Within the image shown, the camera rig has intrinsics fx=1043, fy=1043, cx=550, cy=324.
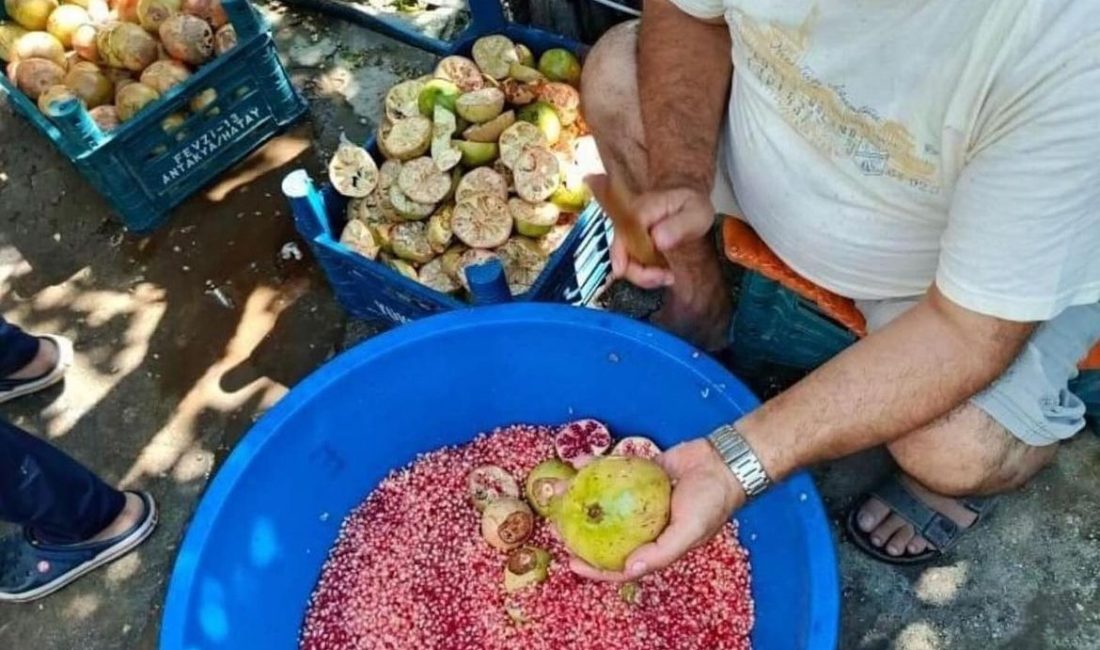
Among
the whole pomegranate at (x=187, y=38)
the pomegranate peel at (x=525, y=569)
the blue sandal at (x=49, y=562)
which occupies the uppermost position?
the whole pomegranate at (x=187, y=38)

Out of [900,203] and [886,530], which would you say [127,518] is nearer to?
[886,530]

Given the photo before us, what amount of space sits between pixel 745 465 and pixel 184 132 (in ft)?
7.18

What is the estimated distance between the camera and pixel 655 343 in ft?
6.79

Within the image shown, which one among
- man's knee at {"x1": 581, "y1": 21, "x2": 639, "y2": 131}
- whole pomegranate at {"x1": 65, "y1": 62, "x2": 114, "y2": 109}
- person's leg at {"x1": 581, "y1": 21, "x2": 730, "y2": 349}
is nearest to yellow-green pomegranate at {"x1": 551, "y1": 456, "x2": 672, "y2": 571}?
person's leg at {"x1": 581, "y1": 21, "x2": 730, "y2": 349}

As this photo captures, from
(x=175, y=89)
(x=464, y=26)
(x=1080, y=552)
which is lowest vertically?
(x=1080, y=552)

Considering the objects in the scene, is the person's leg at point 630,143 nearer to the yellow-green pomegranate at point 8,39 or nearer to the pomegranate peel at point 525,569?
the pomegranate peel at point 525,569

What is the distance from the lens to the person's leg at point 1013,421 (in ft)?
6.17

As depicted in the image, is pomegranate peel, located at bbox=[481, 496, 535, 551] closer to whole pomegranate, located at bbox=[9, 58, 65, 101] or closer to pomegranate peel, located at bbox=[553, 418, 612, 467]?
pomegranate peel, located at bbox=[553, 418, 612, 467]

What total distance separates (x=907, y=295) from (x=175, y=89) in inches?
84.9

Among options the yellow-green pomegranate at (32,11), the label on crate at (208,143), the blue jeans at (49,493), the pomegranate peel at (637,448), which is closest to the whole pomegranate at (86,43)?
the yellow-green pomegranate at (32,11)

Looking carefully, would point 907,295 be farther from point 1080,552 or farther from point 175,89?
point 175,89

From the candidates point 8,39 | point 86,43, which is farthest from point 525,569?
point 8,39

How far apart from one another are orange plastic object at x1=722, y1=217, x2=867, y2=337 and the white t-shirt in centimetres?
6

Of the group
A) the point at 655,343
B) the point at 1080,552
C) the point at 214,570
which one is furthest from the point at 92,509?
the point at 1080,552
